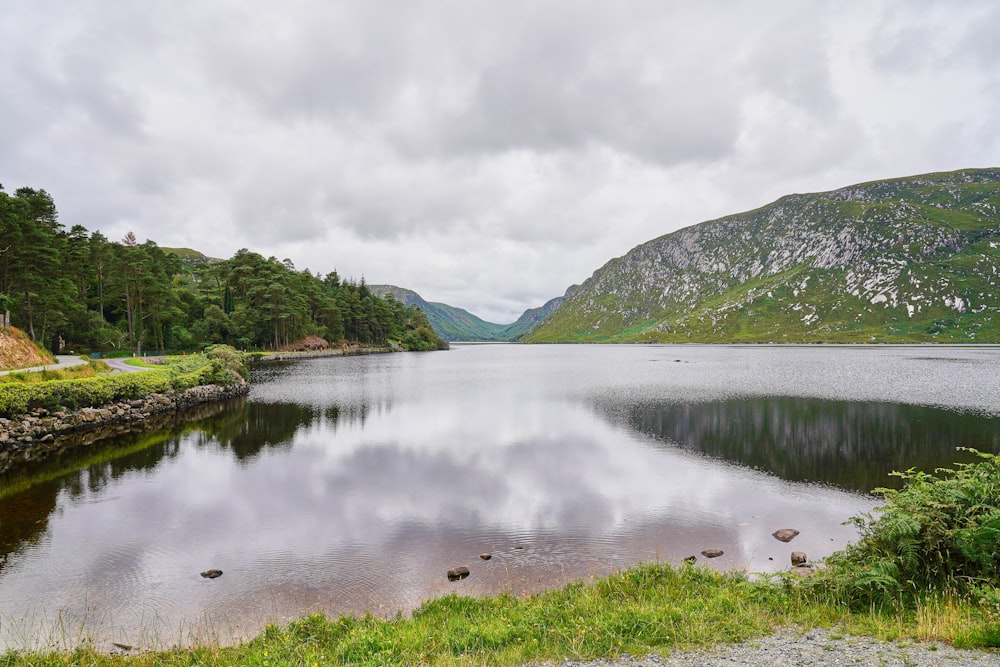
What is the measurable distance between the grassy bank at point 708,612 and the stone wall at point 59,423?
27.7 m

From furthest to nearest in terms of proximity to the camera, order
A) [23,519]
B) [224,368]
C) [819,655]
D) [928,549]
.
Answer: [224,368]
[23,519]
[928,549]
[819,655]

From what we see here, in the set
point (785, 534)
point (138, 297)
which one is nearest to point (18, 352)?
point (138, 297)

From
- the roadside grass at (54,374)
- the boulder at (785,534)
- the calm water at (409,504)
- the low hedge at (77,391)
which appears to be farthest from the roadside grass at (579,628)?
the roadside grass at (54,374)

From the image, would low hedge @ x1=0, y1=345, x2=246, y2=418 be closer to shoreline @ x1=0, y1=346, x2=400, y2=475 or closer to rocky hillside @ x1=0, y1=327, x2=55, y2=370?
shoreline @ x1=0, y1=346, x2=400, y2=475

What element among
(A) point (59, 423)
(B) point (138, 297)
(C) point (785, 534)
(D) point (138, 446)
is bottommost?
(C) point (785, 534)

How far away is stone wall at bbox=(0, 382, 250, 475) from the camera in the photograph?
2778cm

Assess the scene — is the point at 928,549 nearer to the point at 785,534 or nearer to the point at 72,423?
the point at 785,534

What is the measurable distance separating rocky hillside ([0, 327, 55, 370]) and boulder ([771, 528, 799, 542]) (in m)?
61.4

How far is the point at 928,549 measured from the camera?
1040 centimetres

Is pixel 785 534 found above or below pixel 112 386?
below

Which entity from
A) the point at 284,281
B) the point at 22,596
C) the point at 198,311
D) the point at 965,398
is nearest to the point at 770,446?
the point at 965,398

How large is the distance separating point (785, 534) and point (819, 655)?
11110 mm

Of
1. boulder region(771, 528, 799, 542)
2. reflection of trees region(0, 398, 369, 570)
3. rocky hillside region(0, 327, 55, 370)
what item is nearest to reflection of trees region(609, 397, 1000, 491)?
boulder region(771, 528, 799, 542)

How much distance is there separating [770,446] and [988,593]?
934 inches
